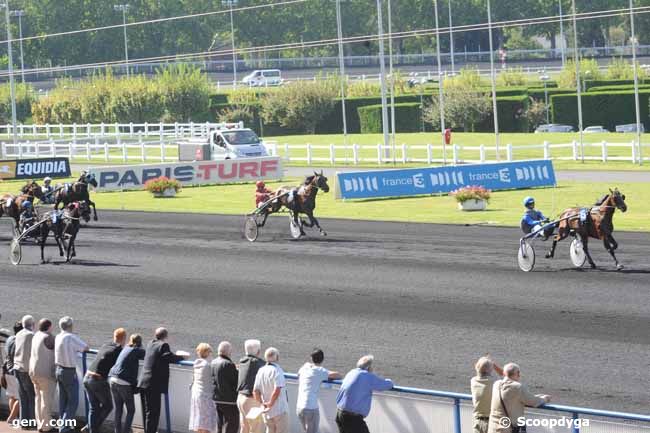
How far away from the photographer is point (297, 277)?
25562 mm

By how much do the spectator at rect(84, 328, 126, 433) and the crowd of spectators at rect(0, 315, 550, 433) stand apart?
11mm

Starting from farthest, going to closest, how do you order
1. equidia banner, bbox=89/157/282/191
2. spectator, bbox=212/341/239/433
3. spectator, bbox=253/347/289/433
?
equidia banner, bbox=89/157/282/191, spectator, bbox=212/341/239/433, spectator, bbox=253/347/289/433

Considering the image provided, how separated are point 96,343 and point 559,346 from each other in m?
7.21

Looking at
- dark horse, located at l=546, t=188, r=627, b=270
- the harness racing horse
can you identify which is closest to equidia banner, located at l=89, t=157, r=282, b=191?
the harness racing horse

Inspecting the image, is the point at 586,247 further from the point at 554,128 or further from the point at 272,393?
the point at 554,128

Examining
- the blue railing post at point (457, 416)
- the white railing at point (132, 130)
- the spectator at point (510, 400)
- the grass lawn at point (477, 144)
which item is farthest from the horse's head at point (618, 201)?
the white railing at point (132, 130)

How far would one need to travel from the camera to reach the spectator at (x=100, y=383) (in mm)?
14461

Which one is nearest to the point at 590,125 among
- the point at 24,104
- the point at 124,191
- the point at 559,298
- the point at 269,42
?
the point at 124,191

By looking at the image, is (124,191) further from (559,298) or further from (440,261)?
(559,298)

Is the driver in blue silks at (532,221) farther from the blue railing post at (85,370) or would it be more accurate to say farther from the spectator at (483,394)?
the spectator at (483,394)

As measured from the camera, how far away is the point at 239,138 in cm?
5497

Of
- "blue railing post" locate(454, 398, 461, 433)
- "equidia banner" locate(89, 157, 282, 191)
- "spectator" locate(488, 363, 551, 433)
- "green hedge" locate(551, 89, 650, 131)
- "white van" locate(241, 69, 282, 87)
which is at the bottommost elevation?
"blue railing post" locate(454, 398, 461, 433)

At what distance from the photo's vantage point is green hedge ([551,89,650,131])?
73312mm

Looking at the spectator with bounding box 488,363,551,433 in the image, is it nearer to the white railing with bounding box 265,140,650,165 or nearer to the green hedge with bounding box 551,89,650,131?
the white railing with bounding box 265,140,650,165
